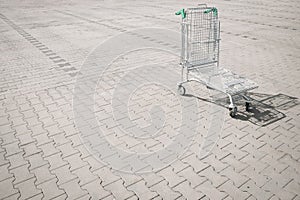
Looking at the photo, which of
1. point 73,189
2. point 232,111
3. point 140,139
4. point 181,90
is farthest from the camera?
point 181,90

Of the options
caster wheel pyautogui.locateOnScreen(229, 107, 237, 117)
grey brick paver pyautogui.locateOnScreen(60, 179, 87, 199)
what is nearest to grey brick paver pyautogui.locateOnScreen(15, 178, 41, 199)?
grey brick paver pyautogui.locateOnScreen(60, 179, 87, 199)

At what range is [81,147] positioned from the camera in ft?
13.6

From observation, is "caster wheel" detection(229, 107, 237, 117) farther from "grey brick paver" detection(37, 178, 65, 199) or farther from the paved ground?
"grey brick paver" detection(37, 178, 65, 199)

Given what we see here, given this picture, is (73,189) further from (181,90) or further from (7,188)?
(181,90)

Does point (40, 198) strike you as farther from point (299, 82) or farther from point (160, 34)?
point (160, 34)

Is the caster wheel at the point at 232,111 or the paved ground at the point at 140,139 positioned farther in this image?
the caster wheel at the point at 232,111

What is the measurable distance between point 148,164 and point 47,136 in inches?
74.7

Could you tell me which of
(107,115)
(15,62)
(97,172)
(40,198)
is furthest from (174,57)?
(40,198)

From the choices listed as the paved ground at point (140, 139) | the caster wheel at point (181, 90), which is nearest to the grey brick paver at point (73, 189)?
the paved ground at point (140, 139)

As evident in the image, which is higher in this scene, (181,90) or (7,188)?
(181,90)

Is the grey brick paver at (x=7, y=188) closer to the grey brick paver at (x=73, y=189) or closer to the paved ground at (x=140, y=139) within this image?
the paved ground at (x=140, y=139)

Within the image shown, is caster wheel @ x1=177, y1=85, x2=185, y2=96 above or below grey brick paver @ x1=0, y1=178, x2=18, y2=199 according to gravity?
above

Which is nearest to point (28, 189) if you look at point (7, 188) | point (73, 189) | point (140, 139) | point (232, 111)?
point (7, 188)

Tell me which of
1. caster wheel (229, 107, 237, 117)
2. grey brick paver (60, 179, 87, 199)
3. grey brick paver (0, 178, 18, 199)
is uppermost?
caster wheel (229, 107, 237, 117)
